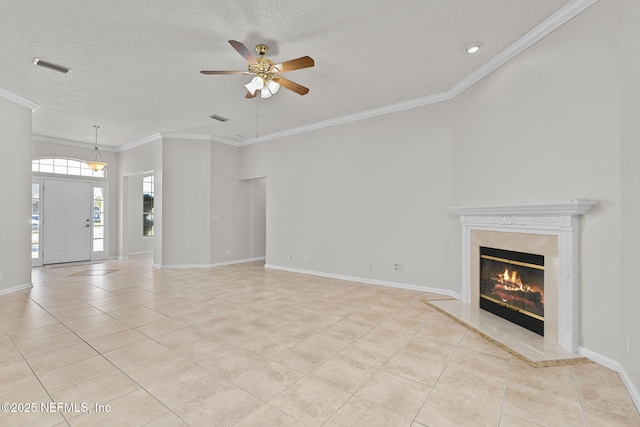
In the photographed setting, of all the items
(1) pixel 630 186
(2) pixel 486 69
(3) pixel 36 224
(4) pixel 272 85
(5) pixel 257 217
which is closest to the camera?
(1) pixel 630 186

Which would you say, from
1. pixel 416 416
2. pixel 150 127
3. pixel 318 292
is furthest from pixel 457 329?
pixel 150 127

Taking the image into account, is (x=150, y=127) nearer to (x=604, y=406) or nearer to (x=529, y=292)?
(x=529, y=292)

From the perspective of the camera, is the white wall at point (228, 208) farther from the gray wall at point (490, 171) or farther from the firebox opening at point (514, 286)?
the firebox opening at point (514, 286)

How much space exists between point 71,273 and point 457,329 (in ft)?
25.0

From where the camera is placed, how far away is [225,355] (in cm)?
260

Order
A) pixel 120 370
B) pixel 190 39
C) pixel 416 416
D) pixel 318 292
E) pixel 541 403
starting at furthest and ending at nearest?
pixel 318 292 < pixel 190 39 < pixel 120 370 < pixel 541 403 < pixel 416 416

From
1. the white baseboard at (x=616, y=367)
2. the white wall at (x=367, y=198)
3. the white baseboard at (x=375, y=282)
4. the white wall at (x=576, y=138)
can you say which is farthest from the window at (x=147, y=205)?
the white baseboard at (x=616, y=367)

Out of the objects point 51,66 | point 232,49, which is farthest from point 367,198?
point 51,66

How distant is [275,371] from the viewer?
2328 mm

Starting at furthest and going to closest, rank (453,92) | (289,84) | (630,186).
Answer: (453,92) → (289,84) → (630,186)

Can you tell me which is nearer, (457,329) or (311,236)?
(457,329)

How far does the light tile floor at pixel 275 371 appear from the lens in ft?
5.98

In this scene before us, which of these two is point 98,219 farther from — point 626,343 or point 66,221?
point 626,343

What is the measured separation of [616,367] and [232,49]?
15.3ft
